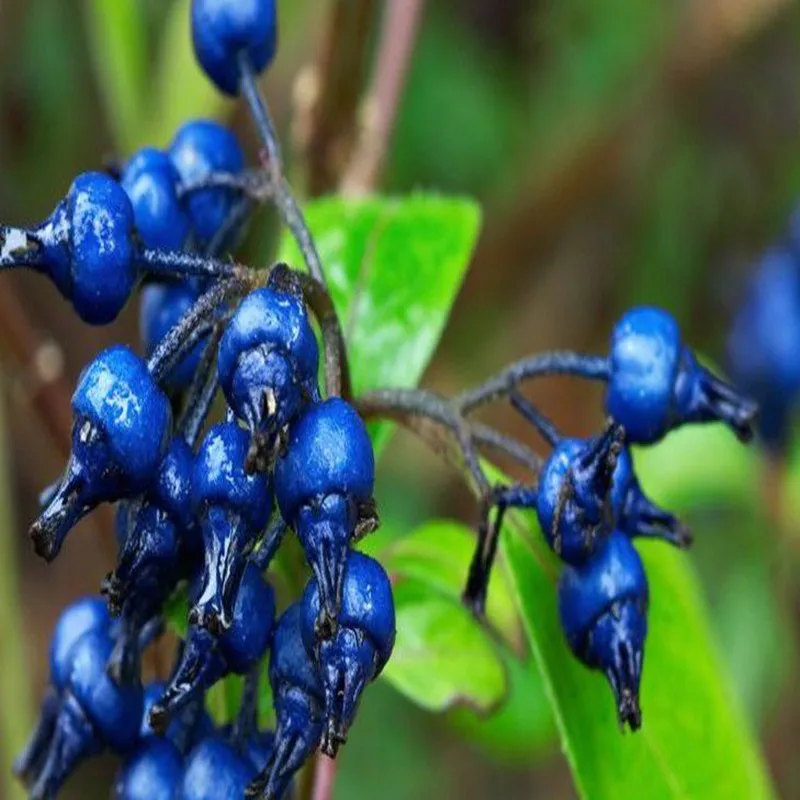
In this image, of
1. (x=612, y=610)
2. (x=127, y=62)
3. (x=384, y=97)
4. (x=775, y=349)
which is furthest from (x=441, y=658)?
(x=775, y=349)

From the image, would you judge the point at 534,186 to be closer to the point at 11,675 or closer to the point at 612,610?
the point at 11,675

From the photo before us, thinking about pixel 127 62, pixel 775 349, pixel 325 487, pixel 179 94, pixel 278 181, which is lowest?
pixel 325 487

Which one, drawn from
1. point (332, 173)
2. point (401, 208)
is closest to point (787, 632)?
point (332, 173)

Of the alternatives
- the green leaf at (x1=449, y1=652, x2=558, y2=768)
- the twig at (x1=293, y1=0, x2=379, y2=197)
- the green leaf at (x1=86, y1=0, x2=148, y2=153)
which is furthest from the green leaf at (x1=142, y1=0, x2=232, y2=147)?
the green leaf at (x1=449, y1=652, x2=558, y2=768)

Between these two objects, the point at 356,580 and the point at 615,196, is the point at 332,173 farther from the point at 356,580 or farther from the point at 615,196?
the point at 615,196

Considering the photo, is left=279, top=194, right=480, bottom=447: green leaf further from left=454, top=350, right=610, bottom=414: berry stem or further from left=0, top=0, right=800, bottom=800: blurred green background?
left=0, top=0, right=800, bottom=800: blurred green background
